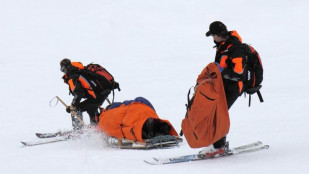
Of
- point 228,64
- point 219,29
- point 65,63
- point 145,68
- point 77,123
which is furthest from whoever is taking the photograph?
point 145,68

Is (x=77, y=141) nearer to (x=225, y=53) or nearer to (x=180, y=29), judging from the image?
(x=225, y=53)

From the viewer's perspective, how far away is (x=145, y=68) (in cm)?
1858

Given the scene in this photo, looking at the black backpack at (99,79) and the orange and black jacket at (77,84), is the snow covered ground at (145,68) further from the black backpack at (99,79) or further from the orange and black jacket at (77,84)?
the black backpack at (99,79)

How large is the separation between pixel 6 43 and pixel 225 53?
2222 centimetres

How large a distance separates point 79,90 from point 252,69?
12.0 feet

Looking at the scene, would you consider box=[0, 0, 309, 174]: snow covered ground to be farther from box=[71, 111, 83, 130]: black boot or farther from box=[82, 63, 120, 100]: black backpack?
box=[82, 63, 120, 100]: black backpack

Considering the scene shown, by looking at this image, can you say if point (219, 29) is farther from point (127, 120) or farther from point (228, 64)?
point (127, 120)

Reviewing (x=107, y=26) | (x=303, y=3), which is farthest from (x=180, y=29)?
(x=303, y=3)

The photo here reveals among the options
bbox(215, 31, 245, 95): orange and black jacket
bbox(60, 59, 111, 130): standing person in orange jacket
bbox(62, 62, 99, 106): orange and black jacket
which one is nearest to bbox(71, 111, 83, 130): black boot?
bbox(60, 59, 111, 130): standing person in orange jacket

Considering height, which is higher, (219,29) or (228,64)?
(219,29)

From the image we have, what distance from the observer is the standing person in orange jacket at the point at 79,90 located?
9.12 m

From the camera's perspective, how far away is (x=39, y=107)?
13.5 m

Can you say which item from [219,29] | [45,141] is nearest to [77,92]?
[45,141]

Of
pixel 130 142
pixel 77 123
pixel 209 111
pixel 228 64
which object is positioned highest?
pixel 228 64
